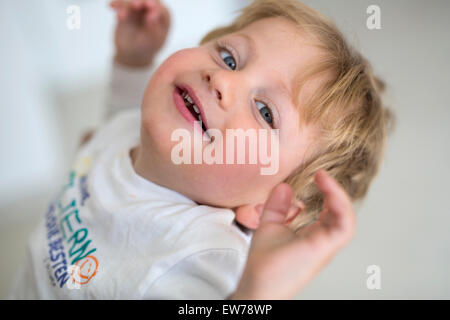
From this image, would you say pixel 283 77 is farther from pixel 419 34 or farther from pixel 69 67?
pixel 69 67

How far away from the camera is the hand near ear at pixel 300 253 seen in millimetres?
348

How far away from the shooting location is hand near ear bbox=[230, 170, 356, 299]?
1.14 feet

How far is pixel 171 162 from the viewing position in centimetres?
52

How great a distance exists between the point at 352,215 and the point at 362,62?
30cm

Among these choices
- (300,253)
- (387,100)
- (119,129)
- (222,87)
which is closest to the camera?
(300,253)

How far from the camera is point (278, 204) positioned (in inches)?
15.5

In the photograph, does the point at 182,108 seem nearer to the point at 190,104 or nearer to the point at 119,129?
the point at 190,104

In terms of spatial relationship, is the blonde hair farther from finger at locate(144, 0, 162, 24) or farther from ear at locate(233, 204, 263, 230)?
finger at locate(144, 0, 162, 24)

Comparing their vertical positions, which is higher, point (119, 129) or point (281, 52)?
point (281, 52)

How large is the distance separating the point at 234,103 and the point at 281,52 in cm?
10

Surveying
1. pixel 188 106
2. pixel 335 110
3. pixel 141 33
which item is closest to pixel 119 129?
pixel 141 33
